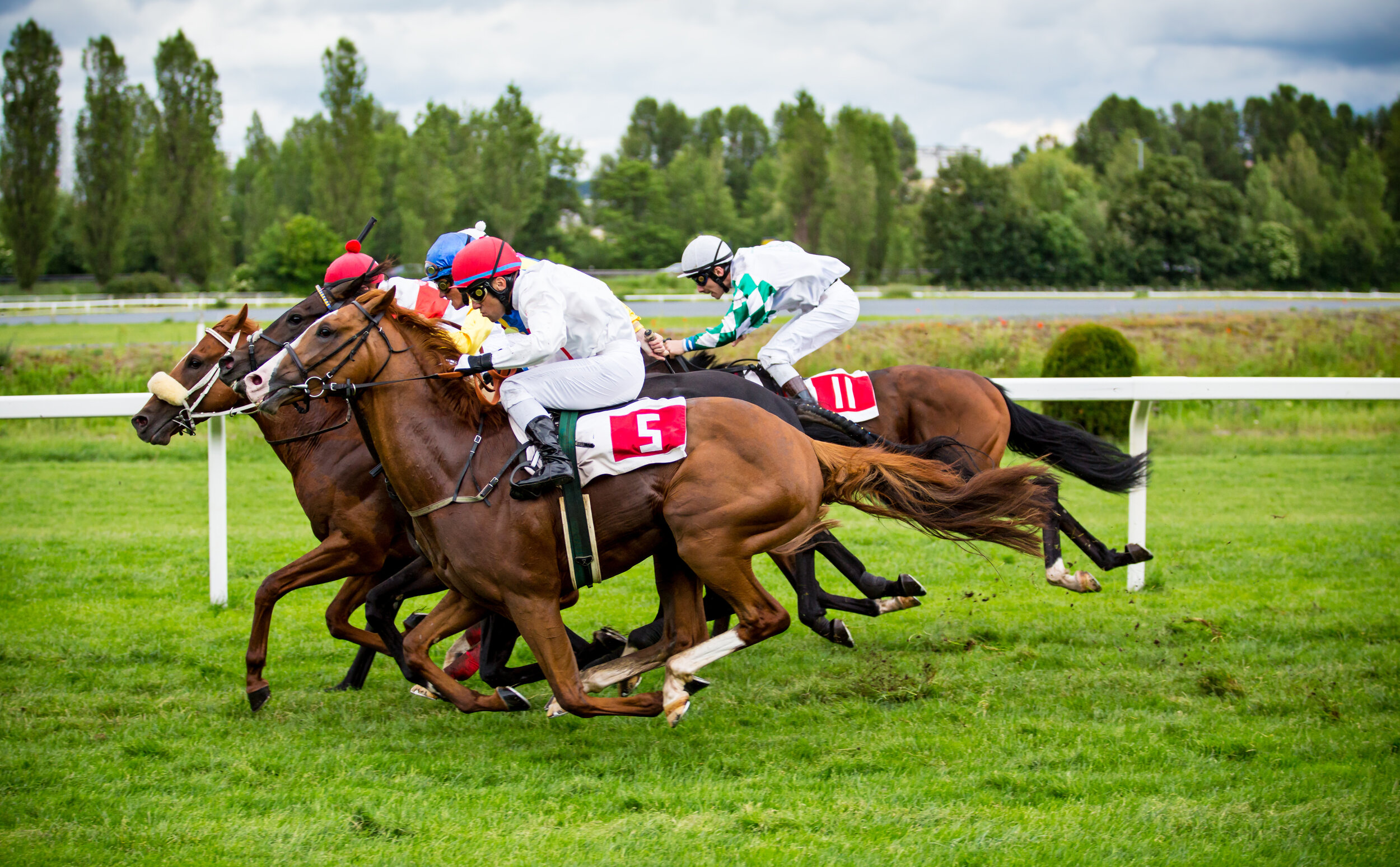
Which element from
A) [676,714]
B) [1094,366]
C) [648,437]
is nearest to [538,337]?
[648,437]

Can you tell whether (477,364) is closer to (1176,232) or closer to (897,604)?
(897,604)

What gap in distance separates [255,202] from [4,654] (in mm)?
51339

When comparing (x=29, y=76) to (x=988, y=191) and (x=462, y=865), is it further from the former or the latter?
(x=462, y=865)

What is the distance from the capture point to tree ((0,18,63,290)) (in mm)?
34281

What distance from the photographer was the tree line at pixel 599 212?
118 ft

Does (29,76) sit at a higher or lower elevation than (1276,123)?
lower

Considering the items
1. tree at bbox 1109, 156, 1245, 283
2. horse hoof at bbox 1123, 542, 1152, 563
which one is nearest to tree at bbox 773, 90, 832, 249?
tree at bbox 1109, 156, 1245, 283

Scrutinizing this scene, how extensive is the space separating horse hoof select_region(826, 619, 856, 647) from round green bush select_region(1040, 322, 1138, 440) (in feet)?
22.6

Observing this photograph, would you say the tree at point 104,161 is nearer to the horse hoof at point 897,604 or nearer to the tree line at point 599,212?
the tree line at point 599,212

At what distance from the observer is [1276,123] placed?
69.2m

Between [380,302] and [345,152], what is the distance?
120 ft

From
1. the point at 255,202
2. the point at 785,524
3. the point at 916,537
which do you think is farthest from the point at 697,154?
the point at 785,524

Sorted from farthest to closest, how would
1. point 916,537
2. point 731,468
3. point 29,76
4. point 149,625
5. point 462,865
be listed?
1. point 29,76
2. point 916,537
3. point 149,625
4. point 731,468
5. point 462,865

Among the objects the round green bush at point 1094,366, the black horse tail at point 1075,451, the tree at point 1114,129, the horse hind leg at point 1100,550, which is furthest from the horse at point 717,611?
the tree at point 1114,129
